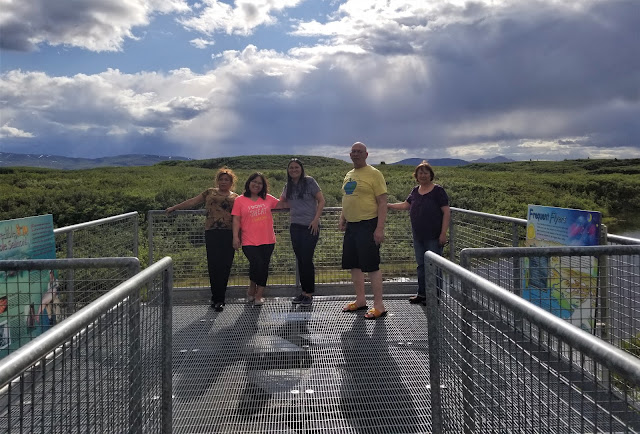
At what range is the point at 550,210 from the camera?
397cm

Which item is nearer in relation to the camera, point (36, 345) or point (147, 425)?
point (36, 345)

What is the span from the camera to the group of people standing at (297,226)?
5211 millimetres

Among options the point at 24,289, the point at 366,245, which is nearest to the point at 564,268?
the point at 366,245

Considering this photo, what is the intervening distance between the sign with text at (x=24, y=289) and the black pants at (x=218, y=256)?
2.16m

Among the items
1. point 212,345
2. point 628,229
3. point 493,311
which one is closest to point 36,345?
point 493,311

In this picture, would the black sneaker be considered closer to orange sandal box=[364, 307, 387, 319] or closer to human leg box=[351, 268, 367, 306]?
human leg box=[351, 268, 367, 306]

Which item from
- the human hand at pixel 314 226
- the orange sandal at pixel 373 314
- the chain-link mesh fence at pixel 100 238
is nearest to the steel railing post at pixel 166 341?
the chain-link mesh fence at pixel 100 238

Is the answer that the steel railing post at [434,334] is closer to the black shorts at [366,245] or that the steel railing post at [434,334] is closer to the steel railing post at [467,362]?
the steel railing post at [467,362]

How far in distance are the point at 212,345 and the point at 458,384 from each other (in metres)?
2.74

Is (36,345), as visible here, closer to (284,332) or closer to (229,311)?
(284,332)

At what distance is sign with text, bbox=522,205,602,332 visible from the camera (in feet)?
10.6

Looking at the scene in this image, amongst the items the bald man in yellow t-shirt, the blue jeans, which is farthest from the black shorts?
the blue jeans

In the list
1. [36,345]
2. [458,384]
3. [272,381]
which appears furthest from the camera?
[272,381]

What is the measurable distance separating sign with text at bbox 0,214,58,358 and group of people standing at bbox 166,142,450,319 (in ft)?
7.23
